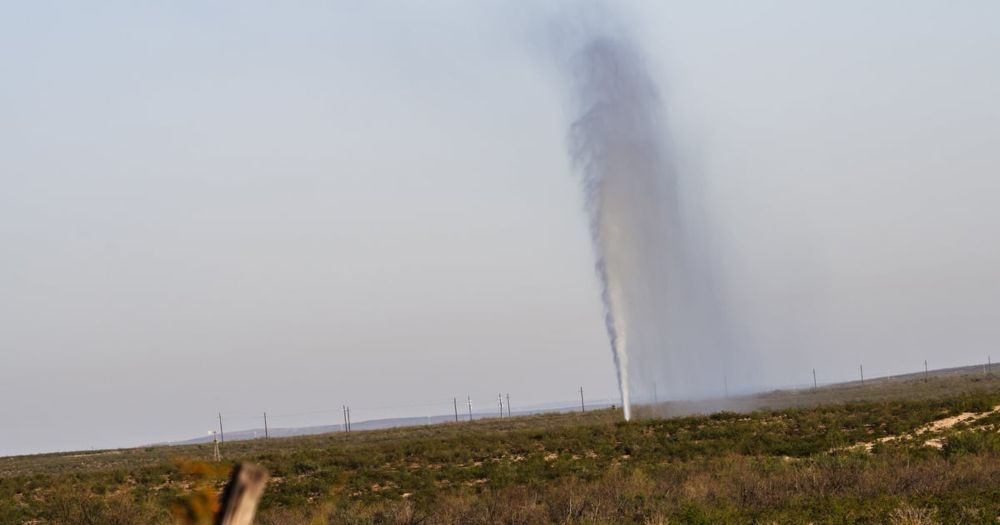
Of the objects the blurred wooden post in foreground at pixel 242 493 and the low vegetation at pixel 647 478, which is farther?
the low vegetation at pixel 647 478

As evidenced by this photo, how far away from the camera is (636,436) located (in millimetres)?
39062

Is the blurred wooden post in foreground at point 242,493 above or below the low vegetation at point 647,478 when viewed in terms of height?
above

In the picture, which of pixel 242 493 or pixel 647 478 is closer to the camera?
pixel 242 493

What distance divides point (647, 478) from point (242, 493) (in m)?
25.0

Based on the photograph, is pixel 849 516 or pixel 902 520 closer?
pixel 902 520

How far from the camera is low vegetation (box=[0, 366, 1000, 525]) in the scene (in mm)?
20141

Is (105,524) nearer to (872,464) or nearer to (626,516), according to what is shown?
(626,516)

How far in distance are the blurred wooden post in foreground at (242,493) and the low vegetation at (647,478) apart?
41.9 ft

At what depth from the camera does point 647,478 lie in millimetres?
27766

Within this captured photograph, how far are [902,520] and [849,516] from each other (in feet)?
6.47

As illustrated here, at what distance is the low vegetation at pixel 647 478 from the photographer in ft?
66.1

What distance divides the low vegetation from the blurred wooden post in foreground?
41.9 ft

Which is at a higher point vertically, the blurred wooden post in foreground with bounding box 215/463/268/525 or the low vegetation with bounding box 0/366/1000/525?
the blurred wooden post in foreground with bounding box 215/463/268/525

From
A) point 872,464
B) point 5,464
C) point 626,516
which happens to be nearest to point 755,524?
point 626,516
